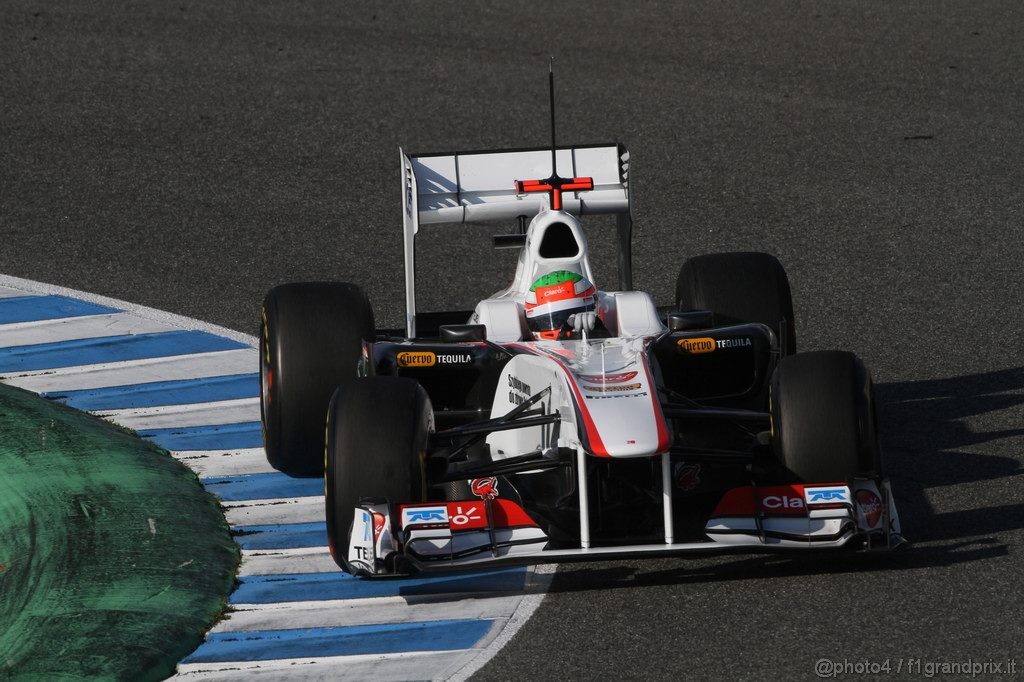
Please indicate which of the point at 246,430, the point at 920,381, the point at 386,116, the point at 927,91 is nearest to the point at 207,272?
the point at 246,430

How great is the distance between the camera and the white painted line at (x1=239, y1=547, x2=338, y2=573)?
7672 millimetres

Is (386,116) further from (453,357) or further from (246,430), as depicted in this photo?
(453,357)

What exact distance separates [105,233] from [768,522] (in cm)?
765

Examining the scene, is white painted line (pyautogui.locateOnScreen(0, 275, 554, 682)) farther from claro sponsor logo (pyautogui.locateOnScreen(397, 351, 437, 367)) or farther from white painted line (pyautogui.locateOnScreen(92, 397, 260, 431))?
claro sponsor logo (pyautogui.locateOnScreen(397, 351, 437, 367))

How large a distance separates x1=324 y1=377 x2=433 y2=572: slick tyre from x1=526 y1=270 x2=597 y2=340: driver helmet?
145 cm

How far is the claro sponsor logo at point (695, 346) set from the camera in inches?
320

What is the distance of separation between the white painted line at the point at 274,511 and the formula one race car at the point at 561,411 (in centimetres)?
27

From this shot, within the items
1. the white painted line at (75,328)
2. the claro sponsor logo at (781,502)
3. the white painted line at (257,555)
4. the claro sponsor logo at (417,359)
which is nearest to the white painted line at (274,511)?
the white painted line at (257,555)

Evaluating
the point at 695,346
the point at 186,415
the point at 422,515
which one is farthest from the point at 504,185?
the point at 422,515

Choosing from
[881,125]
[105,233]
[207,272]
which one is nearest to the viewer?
[207,272]

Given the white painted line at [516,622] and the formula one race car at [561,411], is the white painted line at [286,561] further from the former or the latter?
the white painted line at [516,622]

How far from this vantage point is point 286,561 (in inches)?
307

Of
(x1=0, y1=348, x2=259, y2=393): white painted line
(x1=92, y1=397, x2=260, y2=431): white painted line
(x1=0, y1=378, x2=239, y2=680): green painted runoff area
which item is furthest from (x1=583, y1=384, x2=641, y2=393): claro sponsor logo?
(x1=0, y1=348, x2=259, y2=393): white painted line

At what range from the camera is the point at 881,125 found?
15.4m
